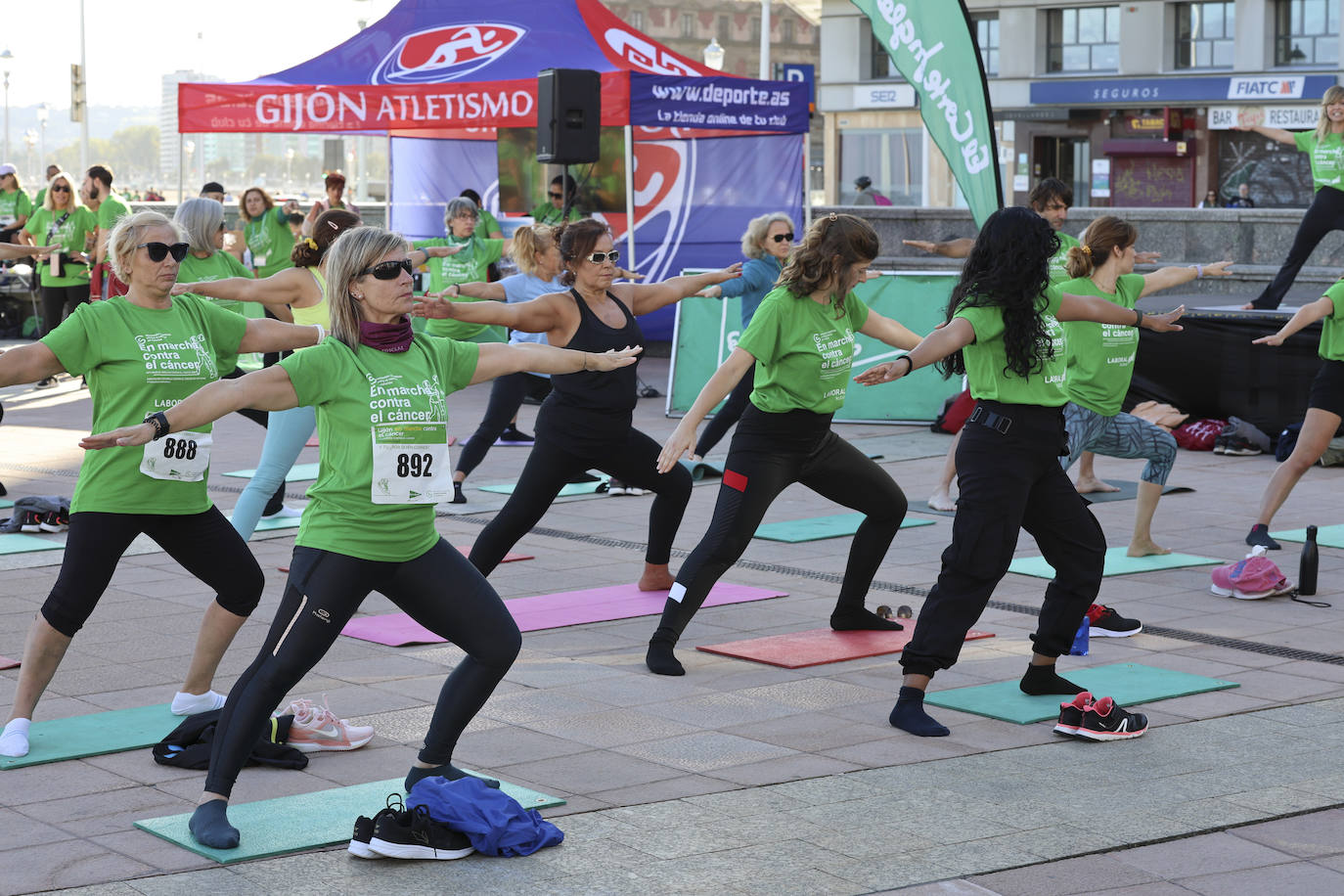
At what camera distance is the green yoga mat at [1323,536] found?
384 inches

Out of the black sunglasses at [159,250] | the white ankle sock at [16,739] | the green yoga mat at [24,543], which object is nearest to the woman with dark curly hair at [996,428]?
the black sunglasses at [159,250]

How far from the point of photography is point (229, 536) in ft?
18.8

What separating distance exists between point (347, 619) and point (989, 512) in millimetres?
2302

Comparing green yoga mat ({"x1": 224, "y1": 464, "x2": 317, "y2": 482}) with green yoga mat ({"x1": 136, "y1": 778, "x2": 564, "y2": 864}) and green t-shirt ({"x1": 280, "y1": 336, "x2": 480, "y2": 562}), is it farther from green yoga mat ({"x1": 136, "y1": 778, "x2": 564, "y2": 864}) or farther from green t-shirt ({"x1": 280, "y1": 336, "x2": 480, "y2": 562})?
green t-shirt ({"x1": 280, "y1": 336, "x2": 480, "y2": 562})

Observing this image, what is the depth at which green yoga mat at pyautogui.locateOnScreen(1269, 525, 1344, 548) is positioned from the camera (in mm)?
9742

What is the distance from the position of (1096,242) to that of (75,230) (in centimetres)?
1222

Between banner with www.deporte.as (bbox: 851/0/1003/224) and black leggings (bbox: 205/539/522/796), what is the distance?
28.4 feet

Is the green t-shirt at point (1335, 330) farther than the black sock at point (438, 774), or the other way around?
the green t-shirt at point (1335, 330)

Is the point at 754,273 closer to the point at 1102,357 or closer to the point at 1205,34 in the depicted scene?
the point at 1102,357

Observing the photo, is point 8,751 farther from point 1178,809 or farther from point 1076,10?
point 1076,10

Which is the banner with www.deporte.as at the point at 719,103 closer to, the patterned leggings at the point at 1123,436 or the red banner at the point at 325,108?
the red banner at the point at 325,108

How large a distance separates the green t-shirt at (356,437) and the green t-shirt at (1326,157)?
9451 mm

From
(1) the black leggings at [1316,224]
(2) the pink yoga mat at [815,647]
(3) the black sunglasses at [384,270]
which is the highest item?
(1) the black leggings at [1316,224]

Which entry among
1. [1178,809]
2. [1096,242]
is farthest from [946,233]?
[1178,809]
